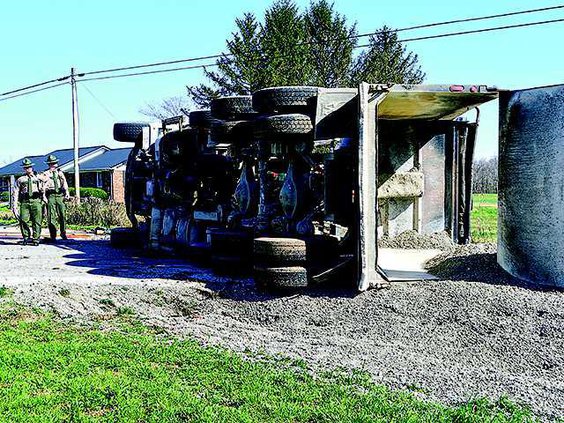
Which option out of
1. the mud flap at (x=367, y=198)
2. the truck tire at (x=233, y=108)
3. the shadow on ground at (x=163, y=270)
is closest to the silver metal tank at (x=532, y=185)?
the mud flap at (x=367, y=198)

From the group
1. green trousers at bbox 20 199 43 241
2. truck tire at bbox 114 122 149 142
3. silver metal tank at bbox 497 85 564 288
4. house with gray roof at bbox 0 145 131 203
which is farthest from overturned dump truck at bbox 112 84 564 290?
house with gray roof at bbox 0 145 131 203

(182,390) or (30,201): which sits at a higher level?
(30,201)

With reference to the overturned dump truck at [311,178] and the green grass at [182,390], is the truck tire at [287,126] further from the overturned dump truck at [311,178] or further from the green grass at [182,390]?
the green grass at [182,390]

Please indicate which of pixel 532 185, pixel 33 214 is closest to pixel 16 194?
pixel 33 214

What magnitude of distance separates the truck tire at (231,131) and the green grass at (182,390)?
4648 mm

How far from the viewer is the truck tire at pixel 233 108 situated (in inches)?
423

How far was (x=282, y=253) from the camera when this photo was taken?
8109mm

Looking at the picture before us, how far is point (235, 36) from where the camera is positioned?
45.3m

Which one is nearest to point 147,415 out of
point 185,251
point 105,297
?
point 105,297

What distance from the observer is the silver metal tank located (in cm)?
744

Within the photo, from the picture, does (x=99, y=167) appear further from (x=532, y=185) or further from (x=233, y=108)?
(x=532, y=185)

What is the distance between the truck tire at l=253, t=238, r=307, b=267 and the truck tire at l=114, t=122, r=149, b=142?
7.97 metres

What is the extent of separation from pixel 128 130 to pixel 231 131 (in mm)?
5696

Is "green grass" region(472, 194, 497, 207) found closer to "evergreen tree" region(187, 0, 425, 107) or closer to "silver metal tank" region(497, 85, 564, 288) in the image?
"evergreen tree" region(187, 0, 425, 107)
